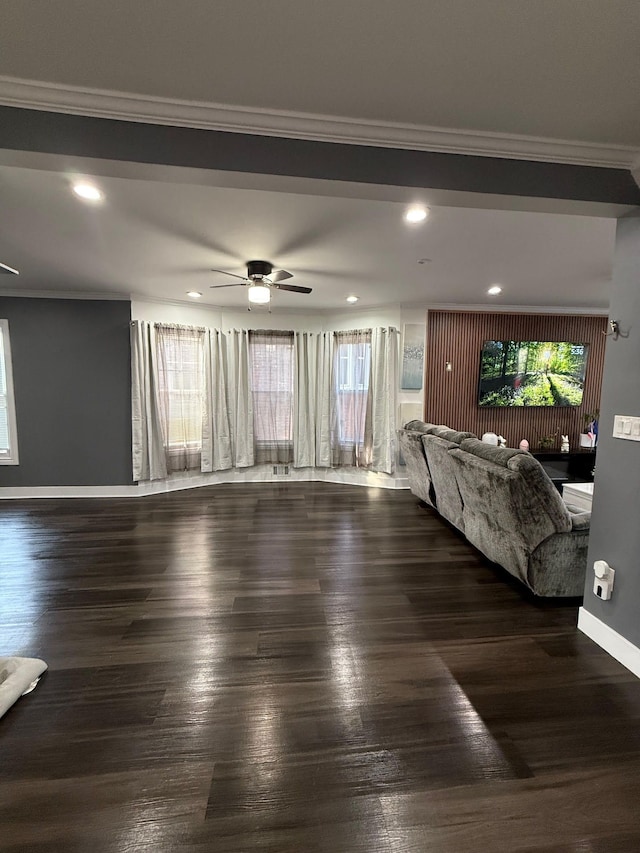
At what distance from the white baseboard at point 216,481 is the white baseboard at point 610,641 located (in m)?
3.12

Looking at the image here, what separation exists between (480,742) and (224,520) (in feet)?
9.79

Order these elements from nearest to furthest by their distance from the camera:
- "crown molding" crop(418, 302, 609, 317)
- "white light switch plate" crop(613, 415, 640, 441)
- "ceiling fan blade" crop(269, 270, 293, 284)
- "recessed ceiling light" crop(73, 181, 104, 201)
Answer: "white light switch plate" crop(613, 415, 640, 441)
"recessed ceiling light" crop(73, 181, 104, 201)
"ceiling fan blade" crop(269, 270, 293, 284)
"crown molding" crop(418, 302, 609, 317)


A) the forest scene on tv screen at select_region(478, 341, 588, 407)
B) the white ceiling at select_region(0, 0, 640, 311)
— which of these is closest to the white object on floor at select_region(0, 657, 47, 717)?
the white ceiling at select_region(0, 0, 640, 311)

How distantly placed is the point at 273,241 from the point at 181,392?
2.88 m

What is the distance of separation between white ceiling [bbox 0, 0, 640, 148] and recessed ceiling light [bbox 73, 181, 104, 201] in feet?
2.25

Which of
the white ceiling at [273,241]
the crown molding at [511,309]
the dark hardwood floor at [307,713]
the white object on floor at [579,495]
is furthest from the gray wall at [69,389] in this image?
the white object on floor at [579,495]

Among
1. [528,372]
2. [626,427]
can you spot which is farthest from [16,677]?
[528,372]

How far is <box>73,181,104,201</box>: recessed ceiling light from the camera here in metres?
2.02

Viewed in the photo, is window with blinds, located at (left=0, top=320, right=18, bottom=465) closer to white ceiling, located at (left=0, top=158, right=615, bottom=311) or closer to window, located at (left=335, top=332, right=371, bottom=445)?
white ceiling, located at (left=0, top=158, right=615, bottom=311)

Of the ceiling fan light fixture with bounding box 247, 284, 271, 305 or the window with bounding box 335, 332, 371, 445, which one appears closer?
the ceiling fan light fixture with bounding box 247, 284, 271, 305

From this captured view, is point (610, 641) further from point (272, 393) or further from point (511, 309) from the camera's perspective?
point (272, 393)

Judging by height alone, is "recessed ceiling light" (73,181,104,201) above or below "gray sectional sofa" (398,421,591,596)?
above

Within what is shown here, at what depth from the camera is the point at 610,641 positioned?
197 cm

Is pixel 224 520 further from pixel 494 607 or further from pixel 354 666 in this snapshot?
pixel 494 607
